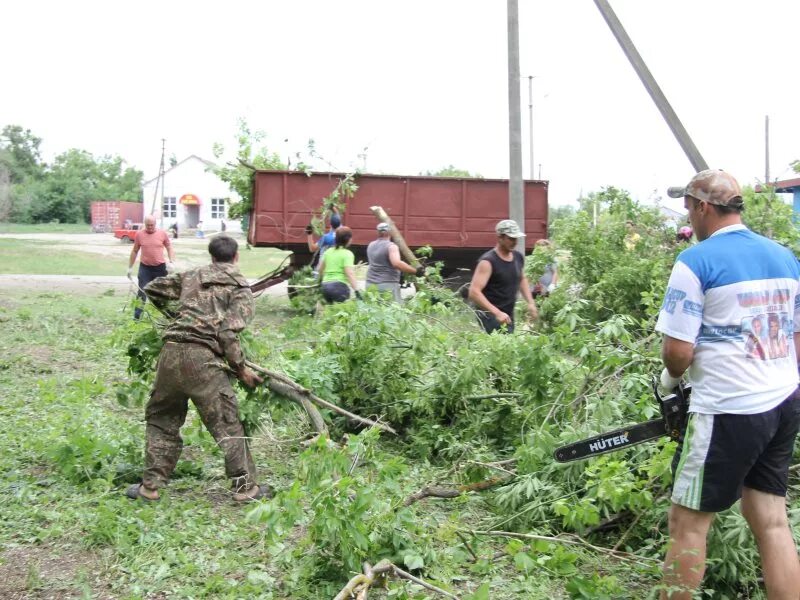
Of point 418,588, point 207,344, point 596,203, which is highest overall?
point 596,203

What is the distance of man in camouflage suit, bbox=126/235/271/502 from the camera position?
502 cm

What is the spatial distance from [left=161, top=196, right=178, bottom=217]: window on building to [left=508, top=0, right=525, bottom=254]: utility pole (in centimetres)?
5687

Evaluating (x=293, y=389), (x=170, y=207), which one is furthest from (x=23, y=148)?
(x=293, y=389)

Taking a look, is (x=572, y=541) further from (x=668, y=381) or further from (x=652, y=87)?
(x=652, y=87)

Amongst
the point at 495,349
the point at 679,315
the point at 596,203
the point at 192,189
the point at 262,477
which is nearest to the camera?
the point at 679,315

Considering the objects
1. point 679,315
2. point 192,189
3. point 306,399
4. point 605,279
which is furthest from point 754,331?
point 192,189

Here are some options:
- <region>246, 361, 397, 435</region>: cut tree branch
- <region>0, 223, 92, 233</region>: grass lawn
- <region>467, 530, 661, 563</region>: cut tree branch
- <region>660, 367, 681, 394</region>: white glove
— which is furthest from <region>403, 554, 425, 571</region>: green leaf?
<region>0, 223, 92, 233</region>: grass lawn

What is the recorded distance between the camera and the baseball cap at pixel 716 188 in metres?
3.39

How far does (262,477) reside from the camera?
18.2ft

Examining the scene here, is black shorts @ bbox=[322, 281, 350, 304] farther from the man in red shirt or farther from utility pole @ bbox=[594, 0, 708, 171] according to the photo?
utility pole @ bbox=[594, 0, 708, 171]

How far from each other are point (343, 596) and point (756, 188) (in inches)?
343

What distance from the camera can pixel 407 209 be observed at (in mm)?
15719

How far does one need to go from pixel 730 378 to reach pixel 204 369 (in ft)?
9.77

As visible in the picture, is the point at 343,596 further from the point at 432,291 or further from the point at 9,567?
the point at 432,291
